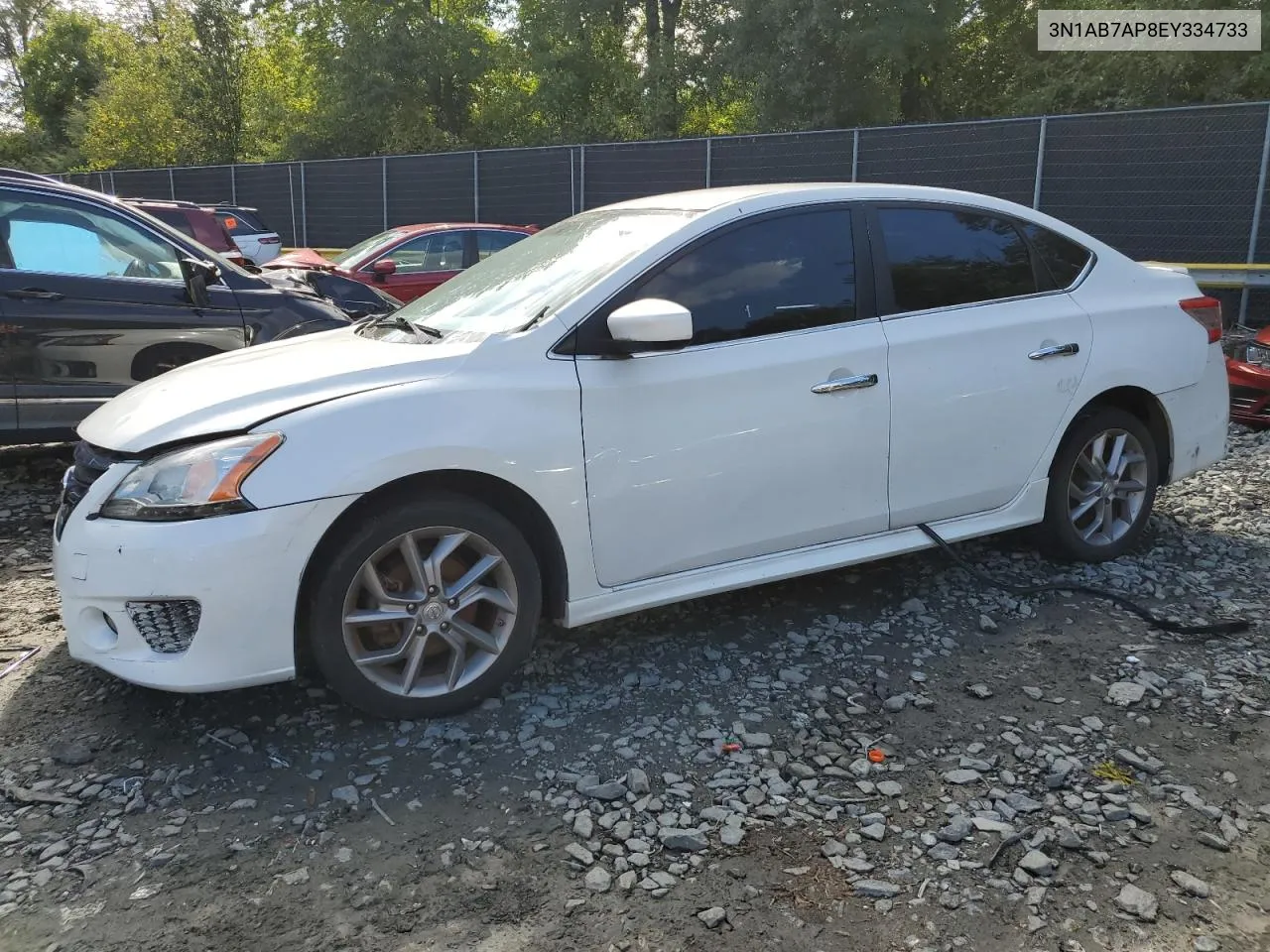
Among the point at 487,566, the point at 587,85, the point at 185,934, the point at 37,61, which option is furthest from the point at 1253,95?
the point at 37,61

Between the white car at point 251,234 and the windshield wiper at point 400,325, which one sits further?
the white car at point 251,234

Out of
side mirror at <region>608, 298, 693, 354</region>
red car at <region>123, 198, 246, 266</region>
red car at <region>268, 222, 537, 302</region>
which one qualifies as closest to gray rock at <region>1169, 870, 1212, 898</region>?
side mirror at <region>608, 298, 693, 354</region>

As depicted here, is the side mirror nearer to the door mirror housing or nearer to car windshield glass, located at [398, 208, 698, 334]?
car windshield glass, located at [398, 208, 698, 334]

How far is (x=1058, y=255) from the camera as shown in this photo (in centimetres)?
462

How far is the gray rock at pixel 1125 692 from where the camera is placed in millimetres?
3535

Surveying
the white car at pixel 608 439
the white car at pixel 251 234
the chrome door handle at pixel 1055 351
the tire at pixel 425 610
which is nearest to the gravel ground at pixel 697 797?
the tire at pixel 425 610

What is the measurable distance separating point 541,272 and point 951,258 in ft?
5.53

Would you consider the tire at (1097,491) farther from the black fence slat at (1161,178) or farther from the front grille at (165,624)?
the black fence slat at (1161,178)

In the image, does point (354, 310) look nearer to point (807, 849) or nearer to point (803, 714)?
point (803, 714)

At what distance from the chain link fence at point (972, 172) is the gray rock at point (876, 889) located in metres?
12.2

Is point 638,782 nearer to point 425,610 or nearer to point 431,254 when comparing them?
point 425,610

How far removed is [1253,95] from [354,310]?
18482 mm

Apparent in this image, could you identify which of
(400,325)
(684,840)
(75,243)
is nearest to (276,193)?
(75,243)

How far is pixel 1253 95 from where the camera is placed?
63.9 feet
